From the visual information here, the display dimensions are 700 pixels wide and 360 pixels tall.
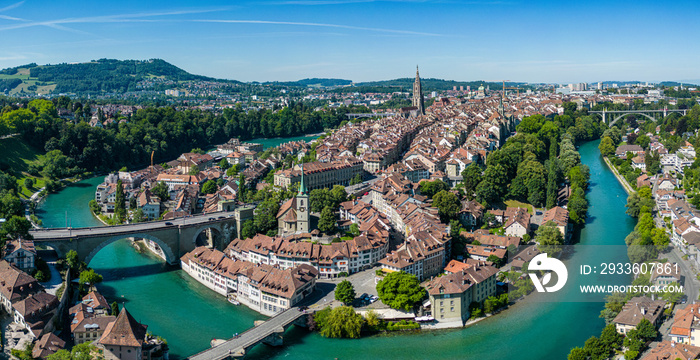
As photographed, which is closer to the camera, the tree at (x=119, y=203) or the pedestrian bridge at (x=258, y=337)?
the pedestrian bridge at (x=258, y=337)

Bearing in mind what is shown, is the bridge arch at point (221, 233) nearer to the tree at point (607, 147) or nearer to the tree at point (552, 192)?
the tree at point (552, 192)

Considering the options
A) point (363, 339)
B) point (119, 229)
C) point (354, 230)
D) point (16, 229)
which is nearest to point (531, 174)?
point (354, 230)

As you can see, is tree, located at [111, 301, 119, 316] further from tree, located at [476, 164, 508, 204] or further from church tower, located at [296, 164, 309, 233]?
tree, located at [476, 164, 508, 204]

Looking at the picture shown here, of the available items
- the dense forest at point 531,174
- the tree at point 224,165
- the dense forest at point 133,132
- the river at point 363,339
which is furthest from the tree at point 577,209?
the dense forest at point 133,132

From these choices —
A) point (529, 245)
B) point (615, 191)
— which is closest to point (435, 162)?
point (615, 191)

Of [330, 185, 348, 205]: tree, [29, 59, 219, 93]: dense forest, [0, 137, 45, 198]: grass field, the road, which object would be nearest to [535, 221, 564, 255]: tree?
[330, 185, 348, 205]: tree

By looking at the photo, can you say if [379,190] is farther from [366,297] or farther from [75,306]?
[75,306]
